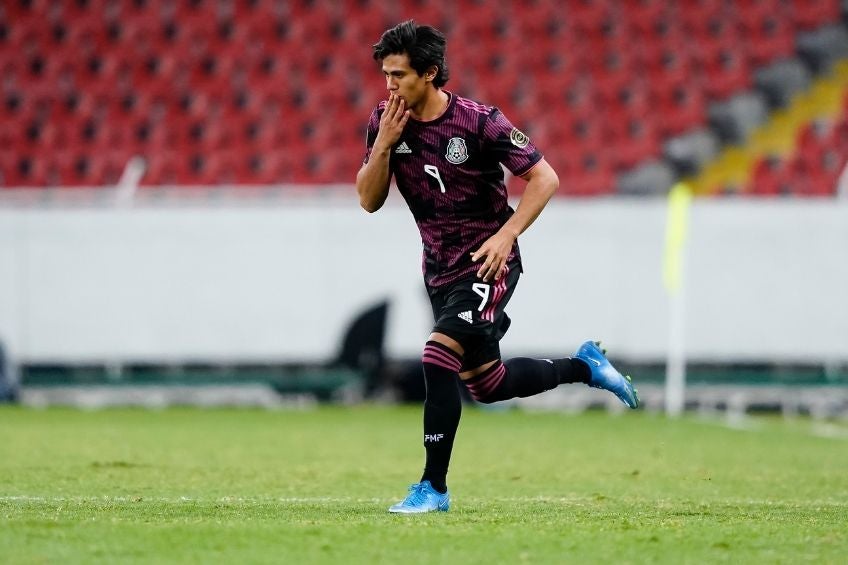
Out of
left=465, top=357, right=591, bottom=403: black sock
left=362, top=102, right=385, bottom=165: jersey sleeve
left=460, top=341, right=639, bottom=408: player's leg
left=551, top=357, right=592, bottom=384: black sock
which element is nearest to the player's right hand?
left=362, top=102, right=385, bottom=165: jersey sleeve

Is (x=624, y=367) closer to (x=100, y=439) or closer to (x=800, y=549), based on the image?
(x=100, y=439)

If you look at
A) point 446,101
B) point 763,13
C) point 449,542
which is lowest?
point 449,542

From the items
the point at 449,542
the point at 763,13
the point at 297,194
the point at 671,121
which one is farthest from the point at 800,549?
the point at 763,13

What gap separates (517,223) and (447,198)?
30 cm

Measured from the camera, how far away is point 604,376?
19.4ft

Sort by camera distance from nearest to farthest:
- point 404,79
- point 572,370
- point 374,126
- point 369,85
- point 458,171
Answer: point 404,79
point 458,171
point 374,126
point 572,370
point 369,85

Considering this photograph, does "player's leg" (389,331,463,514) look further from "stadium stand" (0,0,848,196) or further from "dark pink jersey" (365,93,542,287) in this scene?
"stadium stand" (0,0,848,196)

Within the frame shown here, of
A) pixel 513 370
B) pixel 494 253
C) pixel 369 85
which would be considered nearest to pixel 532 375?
pixel 513 370

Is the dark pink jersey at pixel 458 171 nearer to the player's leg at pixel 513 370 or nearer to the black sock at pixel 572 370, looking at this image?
the player's leg at pixel 513 370

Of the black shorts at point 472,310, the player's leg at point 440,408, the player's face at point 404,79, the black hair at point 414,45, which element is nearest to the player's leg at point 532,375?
the black shorts at point 472,310

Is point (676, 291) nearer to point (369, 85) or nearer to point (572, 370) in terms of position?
point (369, 85)

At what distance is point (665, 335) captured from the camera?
42.4 ft

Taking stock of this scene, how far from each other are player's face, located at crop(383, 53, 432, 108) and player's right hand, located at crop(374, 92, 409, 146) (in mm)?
29

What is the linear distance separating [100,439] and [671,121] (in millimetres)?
9332
